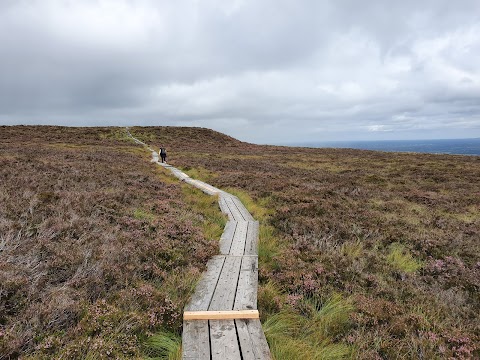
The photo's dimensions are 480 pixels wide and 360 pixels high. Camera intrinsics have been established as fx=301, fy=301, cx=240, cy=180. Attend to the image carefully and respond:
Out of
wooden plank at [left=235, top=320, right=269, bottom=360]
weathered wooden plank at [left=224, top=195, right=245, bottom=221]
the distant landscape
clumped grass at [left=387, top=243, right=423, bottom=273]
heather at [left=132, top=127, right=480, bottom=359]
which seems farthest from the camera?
weathered wooden plank at [left=224, top=195, right=245, bottom=221]

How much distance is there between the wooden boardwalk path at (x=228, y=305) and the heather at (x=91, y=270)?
13.3 inches

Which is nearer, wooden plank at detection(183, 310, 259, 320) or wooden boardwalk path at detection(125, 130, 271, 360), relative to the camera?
wooden boardwalk path at detection(125, 130, 271, 360)

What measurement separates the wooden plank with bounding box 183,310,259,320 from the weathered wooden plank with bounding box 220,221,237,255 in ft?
10.0

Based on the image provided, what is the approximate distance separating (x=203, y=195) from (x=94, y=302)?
36.3ft

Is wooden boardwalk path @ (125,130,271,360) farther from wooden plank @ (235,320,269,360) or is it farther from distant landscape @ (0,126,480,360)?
distant landscape @ (0,126,480,360)

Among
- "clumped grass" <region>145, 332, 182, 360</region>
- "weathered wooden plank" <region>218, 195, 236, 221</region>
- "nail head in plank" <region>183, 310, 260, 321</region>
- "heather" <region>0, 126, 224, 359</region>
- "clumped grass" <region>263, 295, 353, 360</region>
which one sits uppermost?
"heather" <region>0, 126, 224, 359</region>

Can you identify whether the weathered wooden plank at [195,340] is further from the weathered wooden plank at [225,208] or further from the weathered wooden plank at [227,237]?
the weathered wooden plank at [225,208]

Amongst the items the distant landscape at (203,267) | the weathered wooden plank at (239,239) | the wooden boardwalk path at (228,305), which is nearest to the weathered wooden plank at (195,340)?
the wooden boardwalk path at (228,305)

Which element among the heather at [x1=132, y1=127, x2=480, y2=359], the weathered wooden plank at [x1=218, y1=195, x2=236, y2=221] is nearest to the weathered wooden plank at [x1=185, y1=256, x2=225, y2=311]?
the heather at [x1=132, y1=127, x2=480, y2=359]

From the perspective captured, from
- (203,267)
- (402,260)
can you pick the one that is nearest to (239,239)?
(203,267)

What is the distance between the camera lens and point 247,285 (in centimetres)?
612

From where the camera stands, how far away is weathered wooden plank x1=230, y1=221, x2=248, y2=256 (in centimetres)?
813

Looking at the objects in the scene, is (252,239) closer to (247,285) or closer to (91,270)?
(247,285)

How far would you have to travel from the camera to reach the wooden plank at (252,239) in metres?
8.21
